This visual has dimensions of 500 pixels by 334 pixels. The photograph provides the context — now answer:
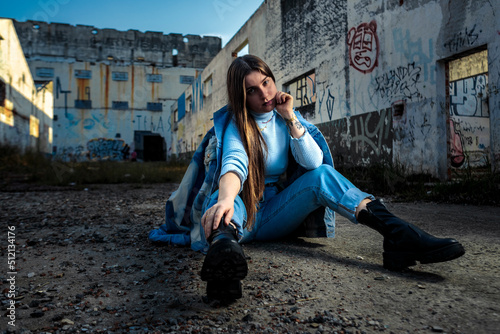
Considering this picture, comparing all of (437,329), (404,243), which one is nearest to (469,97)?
(404,243)

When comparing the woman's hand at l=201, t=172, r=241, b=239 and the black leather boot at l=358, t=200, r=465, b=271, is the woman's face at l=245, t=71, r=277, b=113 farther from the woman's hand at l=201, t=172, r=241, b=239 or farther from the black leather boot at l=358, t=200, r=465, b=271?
the black leather boot at l=358, t=200, r=465, b=271

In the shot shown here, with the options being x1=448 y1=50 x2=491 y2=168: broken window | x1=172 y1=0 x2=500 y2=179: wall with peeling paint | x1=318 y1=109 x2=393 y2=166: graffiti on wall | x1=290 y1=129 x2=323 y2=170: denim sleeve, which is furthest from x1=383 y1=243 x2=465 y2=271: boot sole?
x1=448 y1=50 x2=491 y2=168: broken window

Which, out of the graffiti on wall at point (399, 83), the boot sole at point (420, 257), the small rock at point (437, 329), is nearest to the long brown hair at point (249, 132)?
the boot sole at point (420, 257)

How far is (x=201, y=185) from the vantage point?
5.82 ft

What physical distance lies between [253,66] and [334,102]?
549 centimetres

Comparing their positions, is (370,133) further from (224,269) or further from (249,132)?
(224,269)

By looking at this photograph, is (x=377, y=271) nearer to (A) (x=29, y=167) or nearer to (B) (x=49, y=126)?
(A) (x=29, y=167)

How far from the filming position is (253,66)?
5.23 ft

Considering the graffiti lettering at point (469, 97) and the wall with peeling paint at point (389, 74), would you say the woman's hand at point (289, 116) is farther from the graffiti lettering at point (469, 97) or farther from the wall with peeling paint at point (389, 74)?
the graffiti lettering at point (469, 97)

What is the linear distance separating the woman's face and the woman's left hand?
0.03 m

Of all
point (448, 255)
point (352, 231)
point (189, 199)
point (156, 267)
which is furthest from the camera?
point (352, 231)

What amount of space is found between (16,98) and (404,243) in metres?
14.7

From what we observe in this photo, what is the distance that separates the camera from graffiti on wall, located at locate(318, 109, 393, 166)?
552 centimetres

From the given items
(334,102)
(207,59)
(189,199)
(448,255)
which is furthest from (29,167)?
(207,59)
